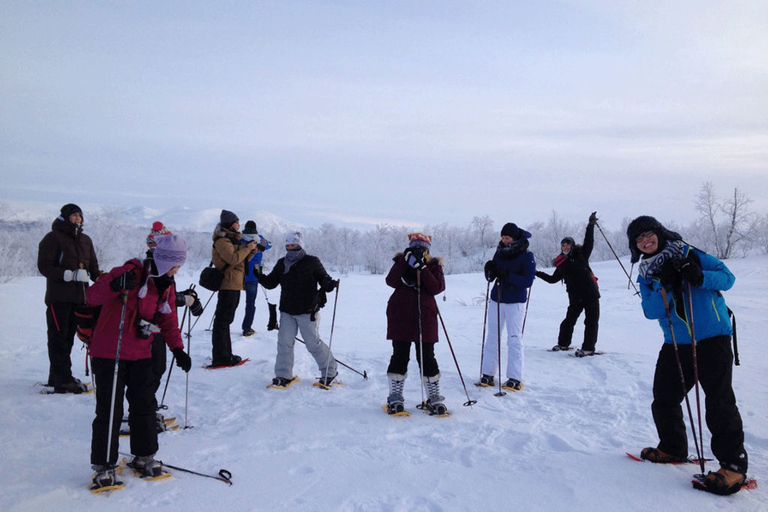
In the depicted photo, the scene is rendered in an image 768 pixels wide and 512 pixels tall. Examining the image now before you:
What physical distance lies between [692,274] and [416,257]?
2.46 meters

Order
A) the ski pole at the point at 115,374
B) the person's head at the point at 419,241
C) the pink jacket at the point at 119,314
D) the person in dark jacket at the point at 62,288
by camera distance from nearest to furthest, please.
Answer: the ski pole at the point at 115,374
the pink jacket at the point at 119,314
the person's head at the point at 419,241
the person in dark jacket at the point at 62,288

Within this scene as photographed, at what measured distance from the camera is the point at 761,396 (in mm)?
5551

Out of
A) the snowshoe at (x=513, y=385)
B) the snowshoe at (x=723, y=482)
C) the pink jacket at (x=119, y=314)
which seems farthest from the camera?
the snowshoe at (x=513, y=385)

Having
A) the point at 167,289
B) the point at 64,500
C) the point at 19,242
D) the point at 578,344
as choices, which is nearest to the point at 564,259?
the point at 578,344

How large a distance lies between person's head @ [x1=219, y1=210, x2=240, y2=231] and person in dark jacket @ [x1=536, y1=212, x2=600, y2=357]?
4.90 meters

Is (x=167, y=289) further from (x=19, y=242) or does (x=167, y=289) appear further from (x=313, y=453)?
(x=19, y=242)

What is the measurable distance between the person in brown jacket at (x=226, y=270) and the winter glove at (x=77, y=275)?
1.60m

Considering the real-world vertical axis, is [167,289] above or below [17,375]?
above

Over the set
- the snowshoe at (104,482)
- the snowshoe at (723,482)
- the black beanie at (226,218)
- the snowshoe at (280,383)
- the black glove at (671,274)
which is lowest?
the snowshoe at (280,383)

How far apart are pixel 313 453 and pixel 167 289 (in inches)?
71.8

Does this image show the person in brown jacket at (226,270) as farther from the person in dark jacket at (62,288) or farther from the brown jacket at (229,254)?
the person in dark jacket at (62,288)

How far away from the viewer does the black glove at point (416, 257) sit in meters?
5.01

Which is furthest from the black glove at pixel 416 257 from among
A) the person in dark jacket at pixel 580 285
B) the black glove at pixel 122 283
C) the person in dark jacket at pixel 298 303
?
Result: the person in dark jacket at pixel 580 285

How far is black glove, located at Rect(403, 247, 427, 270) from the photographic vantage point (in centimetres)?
501
